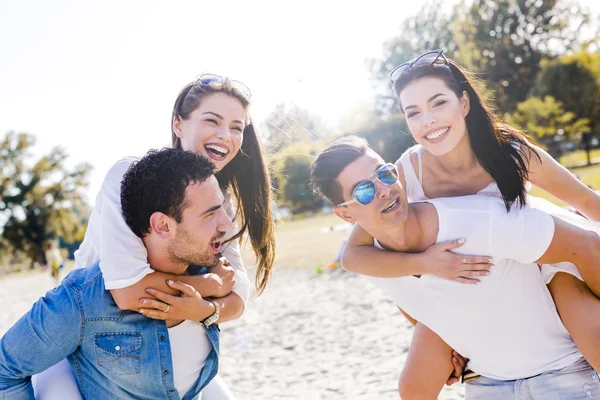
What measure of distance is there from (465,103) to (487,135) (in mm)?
255

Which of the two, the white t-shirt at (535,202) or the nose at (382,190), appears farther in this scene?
the nose at (382,190)

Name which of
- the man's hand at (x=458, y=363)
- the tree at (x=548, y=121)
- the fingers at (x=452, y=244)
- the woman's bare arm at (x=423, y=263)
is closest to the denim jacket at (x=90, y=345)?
→ the woman's bare arm at (x=423, y=263)

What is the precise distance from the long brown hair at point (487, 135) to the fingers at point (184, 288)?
1861 millimetres

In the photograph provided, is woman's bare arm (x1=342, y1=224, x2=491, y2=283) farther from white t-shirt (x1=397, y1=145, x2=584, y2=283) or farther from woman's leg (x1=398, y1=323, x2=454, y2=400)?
woman's leg (x1=398, y1=323, x2=454, y2=400)

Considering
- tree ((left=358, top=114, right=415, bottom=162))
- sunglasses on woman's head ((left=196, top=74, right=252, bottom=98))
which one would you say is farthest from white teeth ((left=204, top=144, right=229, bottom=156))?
tree ((left=358, top=114, right=415, bottom=162))

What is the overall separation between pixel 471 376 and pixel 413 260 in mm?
874

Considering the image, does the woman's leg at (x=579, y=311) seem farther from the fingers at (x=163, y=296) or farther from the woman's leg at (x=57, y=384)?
the woman's leg at (x=57, y=384)

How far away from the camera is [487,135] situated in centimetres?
345

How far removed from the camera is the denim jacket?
240 cm

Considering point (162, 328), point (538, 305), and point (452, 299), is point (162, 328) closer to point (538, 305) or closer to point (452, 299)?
point (452, 299)

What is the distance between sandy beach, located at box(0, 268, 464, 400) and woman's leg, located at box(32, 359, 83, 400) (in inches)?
64.3

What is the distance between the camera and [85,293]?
8.40 ft

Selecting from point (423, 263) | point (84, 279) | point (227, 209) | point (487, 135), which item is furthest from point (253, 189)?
point (487, 135)

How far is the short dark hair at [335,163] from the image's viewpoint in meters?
3.42
